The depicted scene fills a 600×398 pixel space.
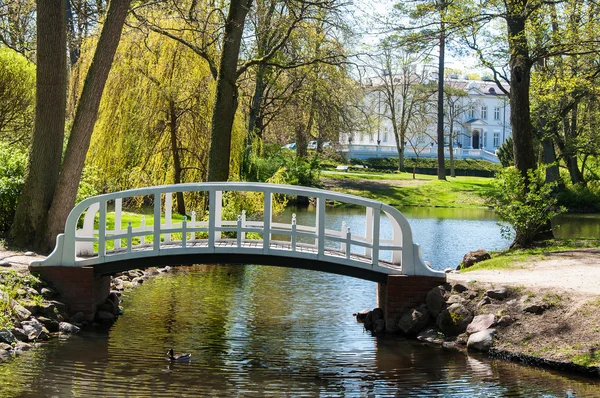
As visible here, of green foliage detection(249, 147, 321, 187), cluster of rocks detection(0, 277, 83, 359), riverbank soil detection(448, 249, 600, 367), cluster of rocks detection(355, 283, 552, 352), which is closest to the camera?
cluster of rocks detection(0, 277, 83, 359)

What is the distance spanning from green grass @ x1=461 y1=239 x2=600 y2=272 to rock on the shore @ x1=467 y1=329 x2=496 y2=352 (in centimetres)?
360

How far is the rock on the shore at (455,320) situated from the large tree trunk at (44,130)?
7.66 metres

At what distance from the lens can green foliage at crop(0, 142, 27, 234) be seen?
54.7 feet

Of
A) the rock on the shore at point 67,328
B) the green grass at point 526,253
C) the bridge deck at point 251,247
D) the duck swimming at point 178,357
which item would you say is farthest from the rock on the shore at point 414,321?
the rock on the shore at point 67,328

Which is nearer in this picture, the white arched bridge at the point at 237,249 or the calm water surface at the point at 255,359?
the calm water surface at the point at 255,359

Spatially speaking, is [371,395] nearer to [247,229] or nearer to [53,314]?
[247,229]

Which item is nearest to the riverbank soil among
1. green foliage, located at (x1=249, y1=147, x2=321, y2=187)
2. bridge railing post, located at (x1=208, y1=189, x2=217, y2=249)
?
bridge railing post, located at (x1=208, y1=189, x2=217, y2=249)

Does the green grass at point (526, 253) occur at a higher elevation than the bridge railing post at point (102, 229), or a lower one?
lower

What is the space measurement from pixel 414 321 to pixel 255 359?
112 inches

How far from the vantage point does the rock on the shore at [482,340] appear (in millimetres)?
12180

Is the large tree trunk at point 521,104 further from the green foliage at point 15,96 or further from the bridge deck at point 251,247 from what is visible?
the green foliage at point 15,96

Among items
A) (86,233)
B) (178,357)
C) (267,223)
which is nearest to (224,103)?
(86,233)

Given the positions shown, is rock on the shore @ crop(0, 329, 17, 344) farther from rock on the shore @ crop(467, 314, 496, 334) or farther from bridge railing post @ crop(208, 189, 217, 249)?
rock on the shore @ crop(467, 314, 496, 334)

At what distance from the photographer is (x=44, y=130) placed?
16.0 meters
